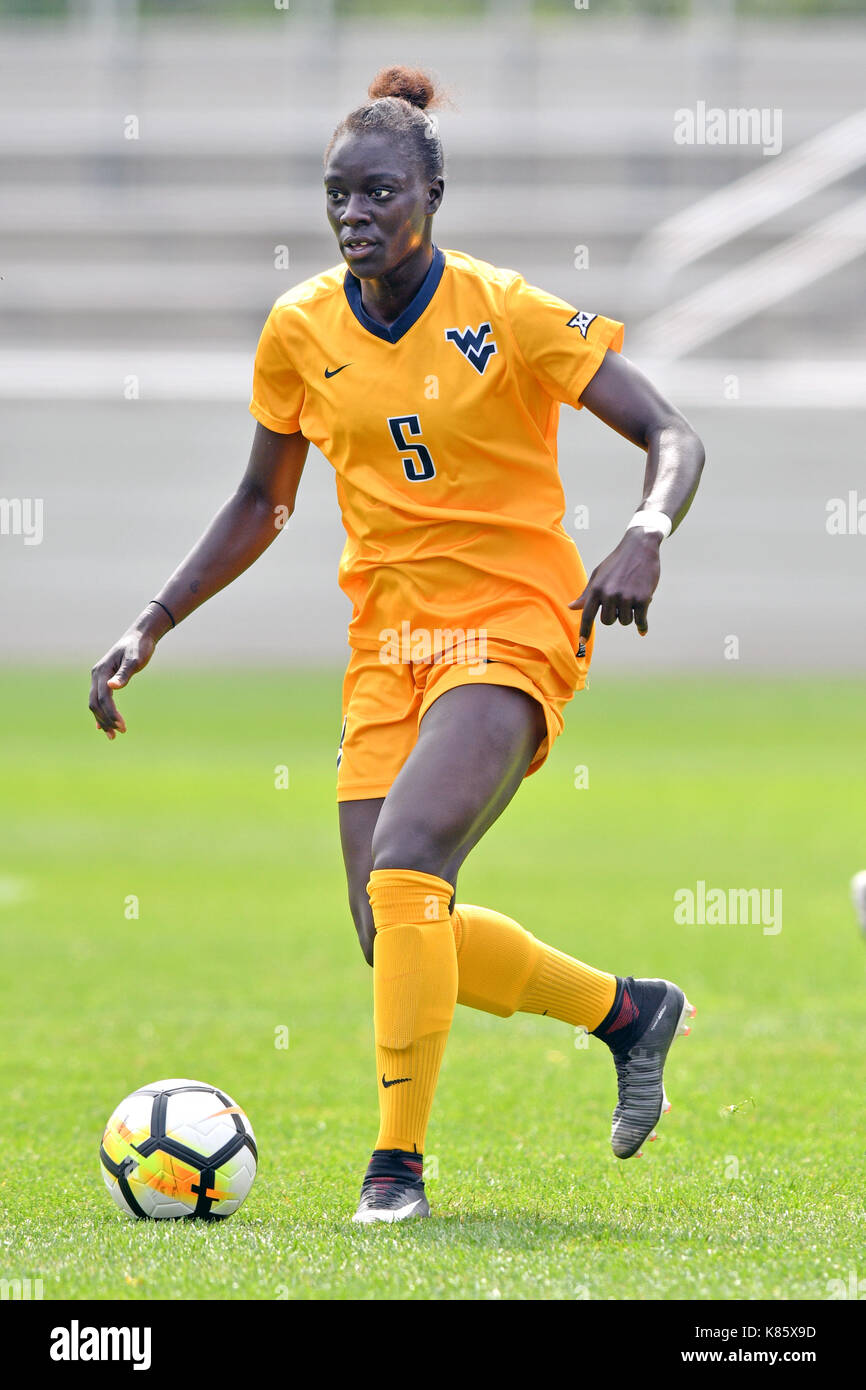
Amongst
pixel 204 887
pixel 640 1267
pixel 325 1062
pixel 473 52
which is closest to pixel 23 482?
pixel 473 52

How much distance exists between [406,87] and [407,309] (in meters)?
0.56

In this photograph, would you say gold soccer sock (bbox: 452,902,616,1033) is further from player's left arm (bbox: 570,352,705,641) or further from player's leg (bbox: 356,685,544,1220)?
player's left arm (bbox: 570,352,705,641)

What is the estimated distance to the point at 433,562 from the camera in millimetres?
4105

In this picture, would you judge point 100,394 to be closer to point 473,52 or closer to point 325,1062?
point 473,52

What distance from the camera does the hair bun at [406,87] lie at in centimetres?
418

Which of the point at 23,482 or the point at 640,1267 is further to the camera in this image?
the point at 23,482

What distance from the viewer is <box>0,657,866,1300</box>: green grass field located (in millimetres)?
3434

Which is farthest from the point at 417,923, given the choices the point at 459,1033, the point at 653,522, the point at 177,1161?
the point at 459,1033

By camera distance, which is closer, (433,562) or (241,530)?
(433,562)

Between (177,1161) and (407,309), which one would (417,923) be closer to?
(177,1161)

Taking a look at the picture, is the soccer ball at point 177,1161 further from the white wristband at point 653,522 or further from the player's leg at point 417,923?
the white wristband at point 653,522

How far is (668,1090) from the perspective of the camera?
18.4 ft
